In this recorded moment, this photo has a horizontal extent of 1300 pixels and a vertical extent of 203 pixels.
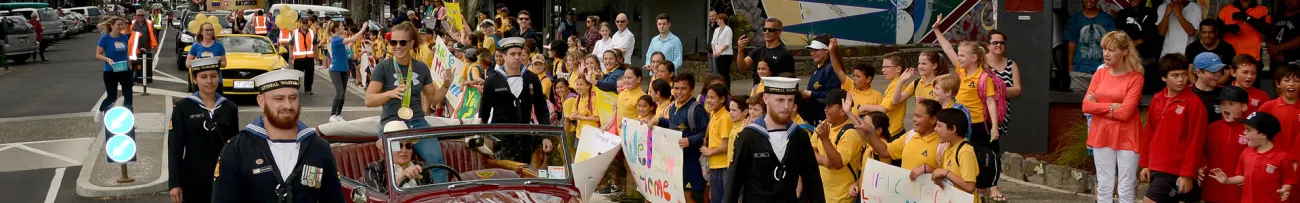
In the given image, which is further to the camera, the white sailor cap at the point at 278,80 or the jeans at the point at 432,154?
the jeans at the point at 432,154

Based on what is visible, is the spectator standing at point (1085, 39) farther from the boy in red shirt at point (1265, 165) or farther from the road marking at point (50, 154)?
the road marking at point (50, 154)

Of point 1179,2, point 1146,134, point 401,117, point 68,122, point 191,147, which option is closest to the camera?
point 191,147

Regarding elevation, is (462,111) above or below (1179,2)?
below

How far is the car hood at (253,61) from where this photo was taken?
22203 millimetres

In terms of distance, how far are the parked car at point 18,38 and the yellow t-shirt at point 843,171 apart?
1215 inches

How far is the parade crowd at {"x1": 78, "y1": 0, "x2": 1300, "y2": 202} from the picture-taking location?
7.36 meters

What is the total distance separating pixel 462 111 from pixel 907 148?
5877mm

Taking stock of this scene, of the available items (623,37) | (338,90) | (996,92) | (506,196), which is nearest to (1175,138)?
(996,92)

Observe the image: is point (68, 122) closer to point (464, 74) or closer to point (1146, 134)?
point (464, 74)

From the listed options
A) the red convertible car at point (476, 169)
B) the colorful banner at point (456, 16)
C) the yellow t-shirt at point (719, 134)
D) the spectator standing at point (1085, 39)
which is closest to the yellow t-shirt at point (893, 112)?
the yellow t-shirt at point (719, 134)

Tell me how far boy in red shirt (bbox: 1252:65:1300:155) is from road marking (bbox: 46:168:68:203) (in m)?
9.60

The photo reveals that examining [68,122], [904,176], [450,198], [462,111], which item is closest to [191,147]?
[450,198]

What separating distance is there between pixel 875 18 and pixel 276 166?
24244mm

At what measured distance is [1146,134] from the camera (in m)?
8.58
